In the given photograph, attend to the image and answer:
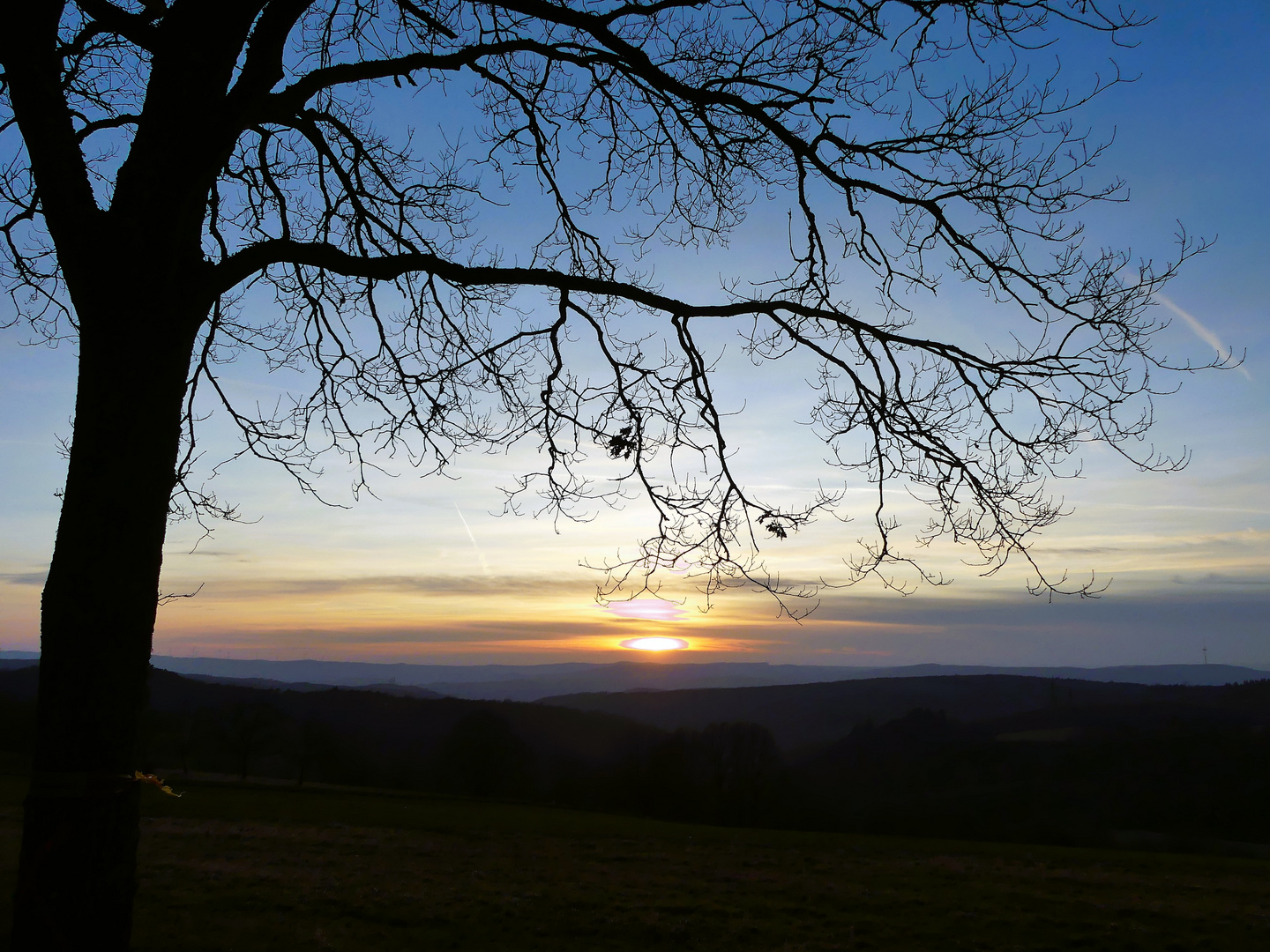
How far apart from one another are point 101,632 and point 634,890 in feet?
51.9

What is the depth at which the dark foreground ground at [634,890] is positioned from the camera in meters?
12.5

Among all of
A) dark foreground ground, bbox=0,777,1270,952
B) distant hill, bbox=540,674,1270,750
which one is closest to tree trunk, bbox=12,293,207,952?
dark foreground ground, bbox=0,777,1270,952

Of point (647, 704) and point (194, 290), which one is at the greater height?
point (194, 290)

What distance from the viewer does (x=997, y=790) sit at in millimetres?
81375

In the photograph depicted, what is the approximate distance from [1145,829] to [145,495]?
78669mm

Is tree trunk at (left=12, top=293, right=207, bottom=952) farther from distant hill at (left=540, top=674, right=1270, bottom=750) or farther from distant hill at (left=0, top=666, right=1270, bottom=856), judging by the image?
distant hill at (left=540, top=674, right=1270, bottom=750)

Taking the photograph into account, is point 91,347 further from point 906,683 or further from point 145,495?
point 906,683

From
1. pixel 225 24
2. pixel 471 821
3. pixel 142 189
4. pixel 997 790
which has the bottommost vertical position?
pixel 997 790

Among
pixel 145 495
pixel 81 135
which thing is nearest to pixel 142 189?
pixel 145 495

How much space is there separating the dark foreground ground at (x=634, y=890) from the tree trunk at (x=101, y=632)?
7526mm

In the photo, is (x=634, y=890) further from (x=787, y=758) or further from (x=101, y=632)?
(x=787, y=758)

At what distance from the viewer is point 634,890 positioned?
16875 mm

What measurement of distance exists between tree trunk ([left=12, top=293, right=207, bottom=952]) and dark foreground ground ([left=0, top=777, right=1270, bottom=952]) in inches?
296

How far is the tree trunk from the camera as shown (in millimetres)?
3223
